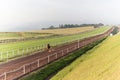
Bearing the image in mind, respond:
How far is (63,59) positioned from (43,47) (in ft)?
69.1

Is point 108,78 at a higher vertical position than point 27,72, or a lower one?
higher

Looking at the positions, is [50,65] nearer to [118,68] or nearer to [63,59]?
[63,59]

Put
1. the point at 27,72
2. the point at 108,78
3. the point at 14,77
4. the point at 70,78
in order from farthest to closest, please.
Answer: the point at 27,72, the point at 14,77, the point at 70,78, the point at 108,78

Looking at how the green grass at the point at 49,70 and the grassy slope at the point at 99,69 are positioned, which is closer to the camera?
the grassy slope at the point at 99,69

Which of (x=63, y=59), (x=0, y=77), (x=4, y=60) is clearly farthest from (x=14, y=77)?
(x=4, y=60)

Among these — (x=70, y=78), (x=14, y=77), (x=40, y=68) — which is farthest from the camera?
(x=40, y=68)

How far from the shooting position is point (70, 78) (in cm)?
2036

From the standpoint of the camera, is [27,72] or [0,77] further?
[27,72]

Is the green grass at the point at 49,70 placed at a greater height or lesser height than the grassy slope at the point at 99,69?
lesser

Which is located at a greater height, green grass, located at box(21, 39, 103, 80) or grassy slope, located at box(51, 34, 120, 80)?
grassy slope, located at box(51, 34, 120, 80)

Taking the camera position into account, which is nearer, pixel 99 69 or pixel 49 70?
pixel 99 69

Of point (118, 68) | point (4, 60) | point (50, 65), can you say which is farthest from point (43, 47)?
point (118, 68)

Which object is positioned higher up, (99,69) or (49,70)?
(99,69)

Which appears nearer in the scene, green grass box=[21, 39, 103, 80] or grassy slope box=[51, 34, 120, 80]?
grassy slope box=[51, 34, 120, 80]
